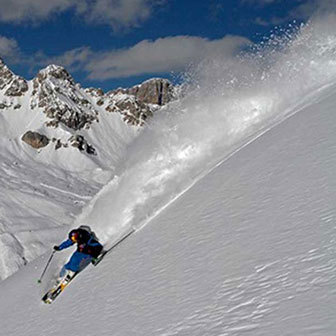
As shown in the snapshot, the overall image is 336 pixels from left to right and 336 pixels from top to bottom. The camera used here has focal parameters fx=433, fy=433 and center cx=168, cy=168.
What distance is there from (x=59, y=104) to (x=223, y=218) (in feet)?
542

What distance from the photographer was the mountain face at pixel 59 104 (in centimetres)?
15502

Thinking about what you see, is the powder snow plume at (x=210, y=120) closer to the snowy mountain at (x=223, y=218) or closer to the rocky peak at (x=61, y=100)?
the snowy mountain at (x=223, y=218)

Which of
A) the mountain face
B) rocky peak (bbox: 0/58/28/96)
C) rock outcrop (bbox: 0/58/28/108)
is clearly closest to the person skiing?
the mountain face

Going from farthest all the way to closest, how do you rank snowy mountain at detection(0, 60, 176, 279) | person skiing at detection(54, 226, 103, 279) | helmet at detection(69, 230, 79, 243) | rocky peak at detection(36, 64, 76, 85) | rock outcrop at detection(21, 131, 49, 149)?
1. rocky peak at detection(36, 64, 76, 85)
2. rock outcrop at detection(21, 131, 49, 149)
3. snowy mountain at detection(0, 60, 176, 279)
4. person skiing at detection(54, 226, 103, 279)
5. helmet at detection(69, 230, 79, 243)

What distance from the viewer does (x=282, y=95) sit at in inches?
616

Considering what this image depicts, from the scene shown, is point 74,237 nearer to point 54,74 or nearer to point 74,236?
point 74,236

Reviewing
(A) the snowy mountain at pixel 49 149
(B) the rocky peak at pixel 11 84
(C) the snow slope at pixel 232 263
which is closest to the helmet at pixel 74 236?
(C) the snow slope at pixel 232 263

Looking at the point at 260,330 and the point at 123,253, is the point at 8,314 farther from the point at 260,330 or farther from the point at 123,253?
the point at 260,330

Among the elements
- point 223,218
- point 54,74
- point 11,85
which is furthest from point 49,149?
point 223,218

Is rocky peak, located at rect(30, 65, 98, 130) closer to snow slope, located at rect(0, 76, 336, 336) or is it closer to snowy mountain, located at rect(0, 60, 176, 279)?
snowy mountain, located at rect(0, 60, 176, 279)

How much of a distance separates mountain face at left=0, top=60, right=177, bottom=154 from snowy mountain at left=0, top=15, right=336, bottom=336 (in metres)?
140

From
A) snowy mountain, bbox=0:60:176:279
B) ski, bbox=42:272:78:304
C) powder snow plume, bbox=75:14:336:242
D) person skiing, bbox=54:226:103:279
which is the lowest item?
ski, bbox=42:272:78:304

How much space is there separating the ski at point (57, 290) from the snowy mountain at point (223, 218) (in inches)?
8.6

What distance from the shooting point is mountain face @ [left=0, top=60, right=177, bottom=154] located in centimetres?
15502
